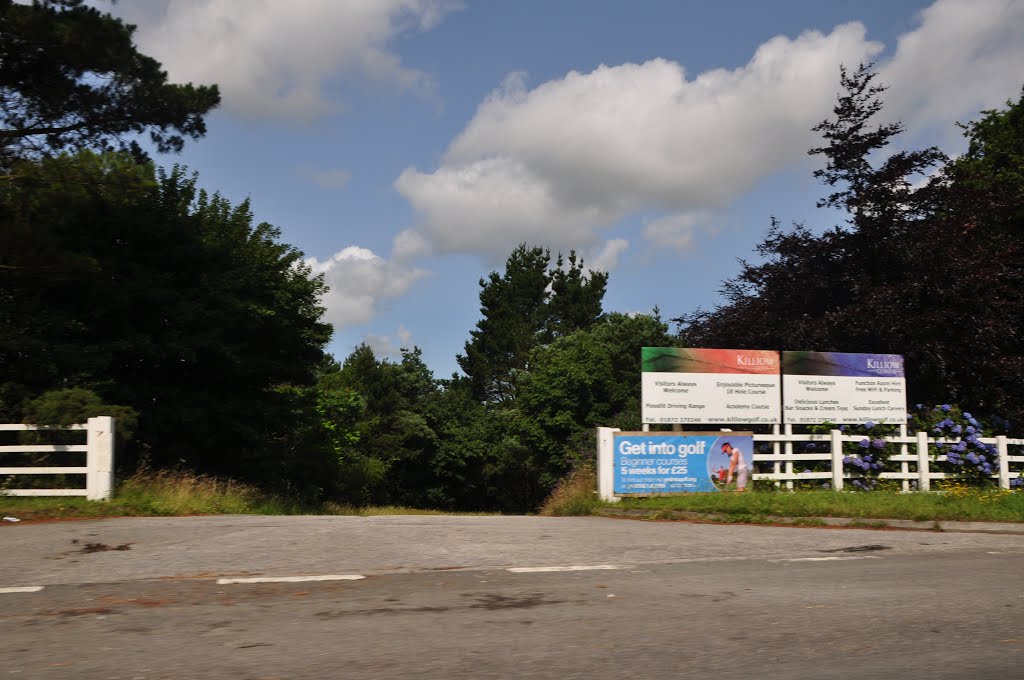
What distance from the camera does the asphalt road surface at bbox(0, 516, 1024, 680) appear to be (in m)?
4.42

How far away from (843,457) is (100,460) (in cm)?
1525

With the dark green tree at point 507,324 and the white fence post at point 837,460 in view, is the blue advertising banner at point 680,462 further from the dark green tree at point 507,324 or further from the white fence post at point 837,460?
the dark green tree at point 507,324

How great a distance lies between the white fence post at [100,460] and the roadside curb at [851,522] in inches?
357

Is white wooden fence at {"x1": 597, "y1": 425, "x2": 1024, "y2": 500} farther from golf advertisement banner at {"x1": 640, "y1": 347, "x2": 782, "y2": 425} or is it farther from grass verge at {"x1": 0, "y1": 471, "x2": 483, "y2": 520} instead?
grass verge at {"x1": 0, "y1": 471, "x2": 483, "y2": 520}

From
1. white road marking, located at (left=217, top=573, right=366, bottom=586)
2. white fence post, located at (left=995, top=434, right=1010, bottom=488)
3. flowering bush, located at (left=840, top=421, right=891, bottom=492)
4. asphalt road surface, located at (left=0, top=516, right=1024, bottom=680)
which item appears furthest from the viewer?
white fence post, located at (left=995, top=434, right=1010, bottom=488)

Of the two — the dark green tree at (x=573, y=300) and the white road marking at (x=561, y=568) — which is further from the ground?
the dark green tree at (x=573, y=300)

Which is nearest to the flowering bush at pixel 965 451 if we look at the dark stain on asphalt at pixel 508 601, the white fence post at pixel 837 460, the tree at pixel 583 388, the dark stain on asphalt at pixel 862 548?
the white fence post at pixel 837 460

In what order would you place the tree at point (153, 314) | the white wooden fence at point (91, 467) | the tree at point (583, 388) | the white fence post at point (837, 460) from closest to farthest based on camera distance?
the white wooden fence at point (91, 467) < the tree at point (153, 314) < the white fence post at point (837, 460) < the tree at point (583, 388)

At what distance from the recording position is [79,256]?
17578 mm

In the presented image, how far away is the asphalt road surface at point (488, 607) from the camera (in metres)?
4.42

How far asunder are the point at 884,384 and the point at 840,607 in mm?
15386

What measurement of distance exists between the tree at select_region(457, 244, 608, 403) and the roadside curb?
219ft

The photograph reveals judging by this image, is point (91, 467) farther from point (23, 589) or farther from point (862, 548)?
point (862, 548)

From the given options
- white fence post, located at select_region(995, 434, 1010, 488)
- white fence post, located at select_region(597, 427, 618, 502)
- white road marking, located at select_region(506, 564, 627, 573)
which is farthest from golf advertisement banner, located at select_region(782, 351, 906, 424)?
white road marking, located at select_region(506, 564, 627, 573)
